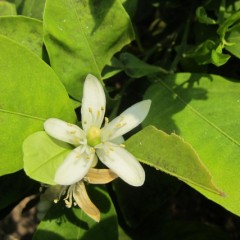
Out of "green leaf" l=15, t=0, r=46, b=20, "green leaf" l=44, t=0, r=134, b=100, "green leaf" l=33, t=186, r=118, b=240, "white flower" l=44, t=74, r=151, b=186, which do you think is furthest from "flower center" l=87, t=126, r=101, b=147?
"green leaf" l=15, t=0, r=46, b=20

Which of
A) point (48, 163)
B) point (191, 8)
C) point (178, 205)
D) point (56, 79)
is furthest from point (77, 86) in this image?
point (178, 205)

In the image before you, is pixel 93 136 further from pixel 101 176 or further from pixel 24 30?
pixel 24 30

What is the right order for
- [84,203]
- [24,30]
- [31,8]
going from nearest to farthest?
[84,203] < [24,30] < [31,8]

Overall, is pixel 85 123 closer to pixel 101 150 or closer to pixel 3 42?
pixel 101 150

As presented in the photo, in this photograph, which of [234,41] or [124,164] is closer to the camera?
[124,164]

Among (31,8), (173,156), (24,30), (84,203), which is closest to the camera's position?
(173,156)

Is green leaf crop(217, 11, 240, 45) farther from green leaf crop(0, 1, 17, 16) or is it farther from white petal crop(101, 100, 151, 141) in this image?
green leaf crop(0, 1, 17, 16)

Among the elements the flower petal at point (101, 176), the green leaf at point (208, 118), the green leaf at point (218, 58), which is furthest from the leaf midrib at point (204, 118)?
the flower petal at point (101, 176)

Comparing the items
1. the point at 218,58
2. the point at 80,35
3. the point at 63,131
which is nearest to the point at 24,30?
the point at 80,35
